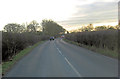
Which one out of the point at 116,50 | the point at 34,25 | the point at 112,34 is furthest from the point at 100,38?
the point at 34,25

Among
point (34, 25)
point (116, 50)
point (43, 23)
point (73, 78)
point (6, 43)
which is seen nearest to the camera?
point (73, 78)

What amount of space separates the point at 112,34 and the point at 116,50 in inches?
83.8

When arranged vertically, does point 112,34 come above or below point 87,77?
above

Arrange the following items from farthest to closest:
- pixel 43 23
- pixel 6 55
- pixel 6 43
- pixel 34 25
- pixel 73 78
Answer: pixel 43 23, pixel 34 25, pixel 6 55, pixel 6 43, pixel 73 78

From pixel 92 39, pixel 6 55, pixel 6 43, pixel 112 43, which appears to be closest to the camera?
pixel 112 43

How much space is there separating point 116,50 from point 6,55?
14478 millimetres

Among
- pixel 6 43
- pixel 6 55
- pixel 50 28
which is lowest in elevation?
pixel 6 55

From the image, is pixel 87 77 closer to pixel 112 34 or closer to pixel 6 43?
pixel 112 34

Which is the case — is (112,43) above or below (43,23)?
below

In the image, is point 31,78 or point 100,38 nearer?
point 31,78

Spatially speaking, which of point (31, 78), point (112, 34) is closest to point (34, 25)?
point (112, 34)

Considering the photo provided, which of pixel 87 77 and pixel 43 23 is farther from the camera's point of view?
pixel 43 23

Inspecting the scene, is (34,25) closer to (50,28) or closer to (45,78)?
(50,28)

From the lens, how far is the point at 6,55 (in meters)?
21.3
